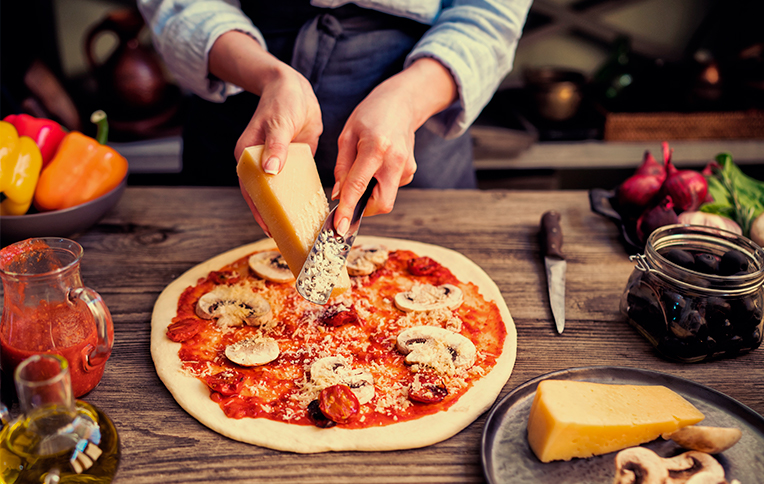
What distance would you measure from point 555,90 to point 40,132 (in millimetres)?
3108

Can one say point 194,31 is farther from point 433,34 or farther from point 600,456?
point 600,456

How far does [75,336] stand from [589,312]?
1.46 m

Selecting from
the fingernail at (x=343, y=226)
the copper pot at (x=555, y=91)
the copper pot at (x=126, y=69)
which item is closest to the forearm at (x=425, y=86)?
the fingernail at (x=343, y=226)

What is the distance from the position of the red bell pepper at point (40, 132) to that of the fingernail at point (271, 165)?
1106 mm

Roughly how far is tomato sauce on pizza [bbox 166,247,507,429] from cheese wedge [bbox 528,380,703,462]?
0.25 metres

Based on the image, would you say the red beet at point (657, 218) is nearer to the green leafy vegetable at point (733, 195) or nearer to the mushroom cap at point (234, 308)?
the green leafy vegetable at point (733, 195)

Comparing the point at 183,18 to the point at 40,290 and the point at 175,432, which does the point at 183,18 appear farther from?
the point at 175,432

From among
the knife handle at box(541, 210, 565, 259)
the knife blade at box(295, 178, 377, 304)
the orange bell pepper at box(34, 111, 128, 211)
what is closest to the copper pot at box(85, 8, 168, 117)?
the orange bell pepper at box(34, 111, 128, 211)

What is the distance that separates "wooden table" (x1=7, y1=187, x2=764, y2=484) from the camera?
1.16 metres

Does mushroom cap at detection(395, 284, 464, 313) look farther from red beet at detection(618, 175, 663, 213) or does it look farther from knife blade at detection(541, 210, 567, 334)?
red beet at detection(618, 175, 663, 213)

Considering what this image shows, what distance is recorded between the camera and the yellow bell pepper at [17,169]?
5.75 feet

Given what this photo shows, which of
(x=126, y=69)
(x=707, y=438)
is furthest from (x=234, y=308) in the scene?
(x=126, y=69)

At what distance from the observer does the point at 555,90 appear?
12.1ft

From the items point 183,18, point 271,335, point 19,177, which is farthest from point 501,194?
point 19,177
